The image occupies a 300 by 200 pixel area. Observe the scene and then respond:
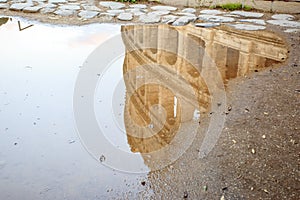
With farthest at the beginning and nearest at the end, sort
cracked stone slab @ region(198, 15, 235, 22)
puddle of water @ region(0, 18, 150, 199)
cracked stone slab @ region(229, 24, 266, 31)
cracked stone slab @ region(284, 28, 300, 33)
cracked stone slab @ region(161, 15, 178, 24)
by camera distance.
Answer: cracked stone slab @ region(198, 15, 235, 22) → cracked stone slab @ region(161, 15, 178, 24) → cracked stone slab @ region(229, 24, 266, 31) → cracked stone slab @ region(284, 28, 300, 33) → puddle of water @ region(0, 18, 150, 199)

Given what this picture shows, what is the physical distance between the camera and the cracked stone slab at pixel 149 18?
6.93 meters

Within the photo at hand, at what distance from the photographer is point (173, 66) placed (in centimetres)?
518

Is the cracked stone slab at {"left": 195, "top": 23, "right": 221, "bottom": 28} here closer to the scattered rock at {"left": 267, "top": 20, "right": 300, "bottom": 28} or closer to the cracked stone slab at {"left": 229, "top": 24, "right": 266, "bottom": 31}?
the cracked stone slab at {"left": 229, "top": 24, "right": 266, "bottom": 31}

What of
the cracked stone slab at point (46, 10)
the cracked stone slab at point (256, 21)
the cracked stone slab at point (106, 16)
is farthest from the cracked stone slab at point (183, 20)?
the cracked stone slab at point (46, 10)

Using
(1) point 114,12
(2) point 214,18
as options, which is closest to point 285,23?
(2) point 214,18

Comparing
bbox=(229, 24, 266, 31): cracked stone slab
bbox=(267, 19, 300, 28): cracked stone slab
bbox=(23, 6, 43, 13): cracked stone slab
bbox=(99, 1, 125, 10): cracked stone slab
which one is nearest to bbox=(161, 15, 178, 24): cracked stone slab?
bbox=(229, 24, 266, 31): cracked stone slab

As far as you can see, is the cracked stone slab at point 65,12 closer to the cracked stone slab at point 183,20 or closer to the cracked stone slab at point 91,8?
the cracked stone slab at point 91,8

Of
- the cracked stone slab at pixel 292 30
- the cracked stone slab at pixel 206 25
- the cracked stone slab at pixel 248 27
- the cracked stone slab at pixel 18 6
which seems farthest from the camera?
the cracked stone slab at pixel 18 6

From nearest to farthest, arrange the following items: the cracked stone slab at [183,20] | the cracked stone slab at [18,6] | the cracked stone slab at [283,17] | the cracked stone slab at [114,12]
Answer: the cracked stone slab at [183,20], the cracked stone slab at [283,17], the cracked stone slab at [114,12], the cracked stone slab at [18,6]

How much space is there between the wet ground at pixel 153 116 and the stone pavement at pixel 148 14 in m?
0.74

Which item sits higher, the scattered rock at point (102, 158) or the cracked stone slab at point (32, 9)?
the cracked stone slab at point (32, 9)

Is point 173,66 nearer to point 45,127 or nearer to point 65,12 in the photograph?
point 45,127

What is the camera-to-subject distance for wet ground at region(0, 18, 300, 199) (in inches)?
110

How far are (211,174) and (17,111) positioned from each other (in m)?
2.38
